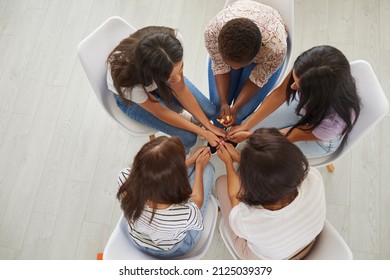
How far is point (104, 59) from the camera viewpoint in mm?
1737

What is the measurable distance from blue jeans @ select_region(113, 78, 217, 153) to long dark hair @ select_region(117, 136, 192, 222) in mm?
495

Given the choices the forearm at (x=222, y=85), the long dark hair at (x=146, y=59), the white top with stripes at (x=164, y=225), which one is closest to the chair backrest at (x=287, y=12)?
the forearm at (x=222, y=85)

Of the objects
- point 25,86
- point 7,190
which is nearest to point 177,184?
point 7,190

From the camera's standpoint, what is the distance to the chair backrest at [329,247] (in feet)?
4.33

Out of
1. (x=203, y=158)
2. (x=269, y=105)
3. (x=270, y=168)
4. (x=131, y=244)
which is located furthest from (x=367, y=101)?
(x=131, y=244)

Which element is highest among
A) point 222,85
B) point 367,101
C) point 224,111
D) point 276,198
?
point 367,101

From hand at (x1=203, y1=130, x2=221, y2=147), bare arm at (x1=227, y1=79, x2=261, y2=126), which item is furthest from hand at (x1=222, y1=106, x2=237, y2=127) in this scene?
hand at (x1=203, y1=130, x2=221, y2=147)

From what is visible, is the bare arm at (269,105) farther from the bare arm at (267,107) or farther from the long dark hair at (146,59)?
the long dark hair at (146,59)

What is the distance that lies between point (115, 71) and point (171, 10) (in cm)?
126

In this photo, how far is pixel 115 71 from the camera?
1608 millimetres

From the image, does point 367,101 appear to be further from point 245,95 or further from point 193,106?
point 193,106

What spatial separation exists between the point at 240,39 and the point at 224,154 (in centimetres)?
55

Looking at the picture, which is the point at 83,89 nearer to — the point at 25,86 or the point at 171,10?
the point at 25,86

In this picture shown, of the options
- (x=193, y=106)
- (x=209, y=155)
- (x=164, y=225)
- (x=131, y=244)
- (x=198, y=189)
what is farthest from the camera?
(x=193, y=106)
